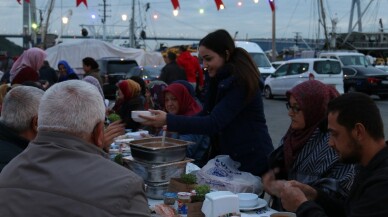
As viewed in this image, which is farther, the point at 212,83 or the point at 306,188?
the point at 212,83

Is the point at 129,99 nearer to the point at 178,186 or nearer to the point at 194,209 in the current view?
the point at 178,186

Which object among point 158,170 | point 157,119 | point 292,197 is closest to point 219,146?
point 157,119

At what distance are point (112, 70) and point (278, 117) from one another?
8.21 metres

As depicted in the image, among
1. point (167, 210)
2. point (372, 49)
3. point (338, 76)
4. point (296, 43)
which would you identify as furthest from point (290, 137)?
point (296, 43)

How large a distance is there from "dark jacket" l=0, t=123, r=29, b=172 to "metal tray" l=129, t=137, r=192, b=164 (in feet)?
2.38

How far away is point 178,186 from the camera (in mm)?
3252

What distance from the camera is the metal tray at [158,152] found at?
323 cm

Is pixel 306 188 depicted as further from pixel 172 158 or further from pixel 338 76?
pixel 338 76

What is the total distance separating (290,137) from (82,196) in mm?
2024

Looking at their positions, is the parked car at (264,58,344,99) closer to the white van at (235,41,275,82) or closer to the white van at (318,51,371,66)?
the white van at (235,41,275,82)

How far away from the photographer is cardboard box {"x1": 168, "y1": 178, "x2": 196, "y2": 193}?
3.22 meters

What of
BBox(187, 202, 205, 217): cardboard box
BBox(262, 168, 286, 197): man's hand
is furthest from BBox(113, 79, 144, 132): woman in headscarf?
BBox(187, 202, 205, 217): cardboard box

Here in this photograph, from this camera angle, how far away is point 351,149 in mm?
2406

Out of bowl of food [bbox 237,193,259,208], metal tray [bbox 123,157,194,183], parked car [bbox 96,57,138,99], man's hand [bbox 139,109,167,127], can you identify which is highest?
man's hand [bbox 139,109,167,127]
